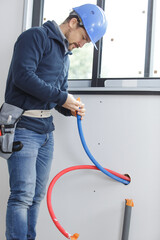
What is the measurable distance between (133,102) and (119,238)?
0.73m

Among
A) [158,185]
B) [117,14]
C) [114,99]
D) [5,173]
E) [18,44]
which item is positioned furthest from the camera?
[5,173]

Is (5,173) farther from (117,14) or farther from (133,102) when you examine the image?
(117,14)

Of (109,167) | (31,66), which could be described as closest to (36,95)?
(31,66)

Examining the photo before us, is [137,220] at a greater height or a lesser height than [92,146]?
lesser

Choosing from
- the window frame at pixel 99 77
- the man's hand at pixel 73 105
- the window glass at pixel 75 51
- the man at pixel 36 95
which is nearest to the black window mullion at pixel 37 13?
the window glass at pixel 75 51

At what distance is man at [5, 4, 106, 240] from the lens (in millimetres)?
1129

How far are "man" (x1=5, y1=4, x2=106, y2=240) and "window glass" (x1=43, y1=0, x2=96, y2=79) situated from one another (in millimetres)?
398

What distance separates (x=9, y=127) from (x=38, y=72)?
28cm

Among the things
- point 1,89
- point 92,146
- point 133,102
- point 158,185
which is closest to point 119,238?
point 158,185

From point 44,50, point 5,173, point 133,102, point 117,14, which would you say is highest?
point 117,14

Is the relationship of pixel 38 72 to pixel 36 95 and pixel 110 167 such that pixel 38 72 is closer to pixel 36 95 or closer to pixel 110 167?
pixel 36 95

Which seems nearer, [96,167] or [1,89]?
[96,167]

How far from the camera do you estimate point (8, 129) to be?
1178mm

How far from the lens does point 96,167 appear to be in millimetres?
1424
